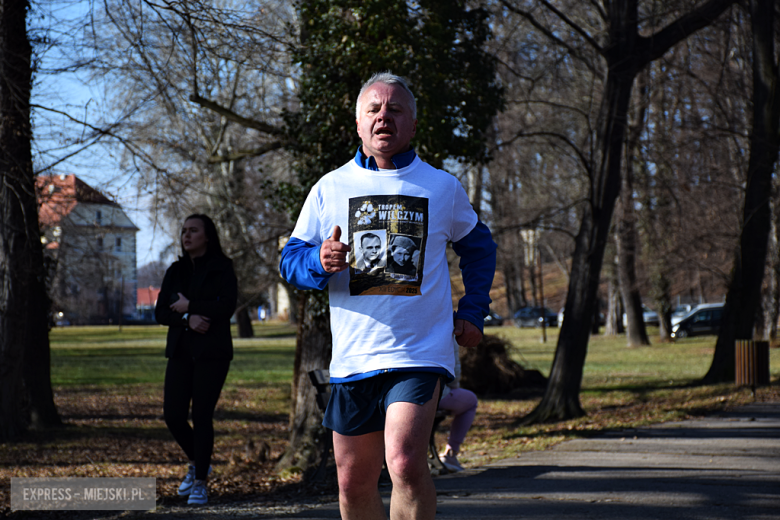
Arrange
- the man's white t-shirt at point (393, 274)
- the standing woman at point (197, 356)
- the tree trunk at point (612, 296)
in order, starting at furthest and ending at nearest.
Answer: the tree trunk at point (612, 296)
the standing woman at point (197, 356)
the man's white t-shirt at point (393, 274)

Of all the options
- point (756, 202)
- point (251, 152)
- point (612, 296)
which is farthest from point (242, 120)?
point (612, 296)

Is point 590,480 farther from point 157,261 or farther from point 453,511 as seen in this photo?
point 157,261

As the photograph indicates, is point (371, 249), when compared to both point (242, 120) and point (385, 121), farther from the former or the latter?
point (242, 120)

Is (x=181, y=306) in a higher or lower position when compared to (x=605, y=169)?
lower

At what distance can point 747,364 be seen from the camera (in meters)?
12.4

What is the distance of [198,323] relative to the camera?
5.68m

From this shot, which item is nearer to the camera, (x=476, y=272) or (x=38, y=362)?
(x=476, y=272)

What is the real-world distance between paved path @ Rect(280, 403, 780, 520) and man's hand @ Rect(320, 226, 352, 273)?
2412 mm

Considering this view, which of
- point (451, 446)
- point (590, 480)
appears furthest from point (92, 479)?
point (590, 480)

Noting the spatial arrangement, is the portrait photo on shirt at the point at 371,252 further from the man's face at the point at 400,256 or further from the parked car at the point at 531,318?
the parked car at the point at 531,318

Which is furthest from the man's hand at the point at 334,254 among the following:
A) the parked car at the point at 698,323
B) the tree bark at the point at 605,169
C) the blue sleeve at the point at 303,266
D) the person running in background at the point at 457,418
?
the parked car at the point at 698,323

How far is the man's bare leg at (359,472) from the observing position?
10.1 feet

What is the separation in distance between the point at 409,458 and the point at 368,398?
30cm

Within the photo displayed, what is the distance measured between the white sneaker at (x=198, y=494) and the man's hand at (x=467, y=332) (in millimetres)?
3199
